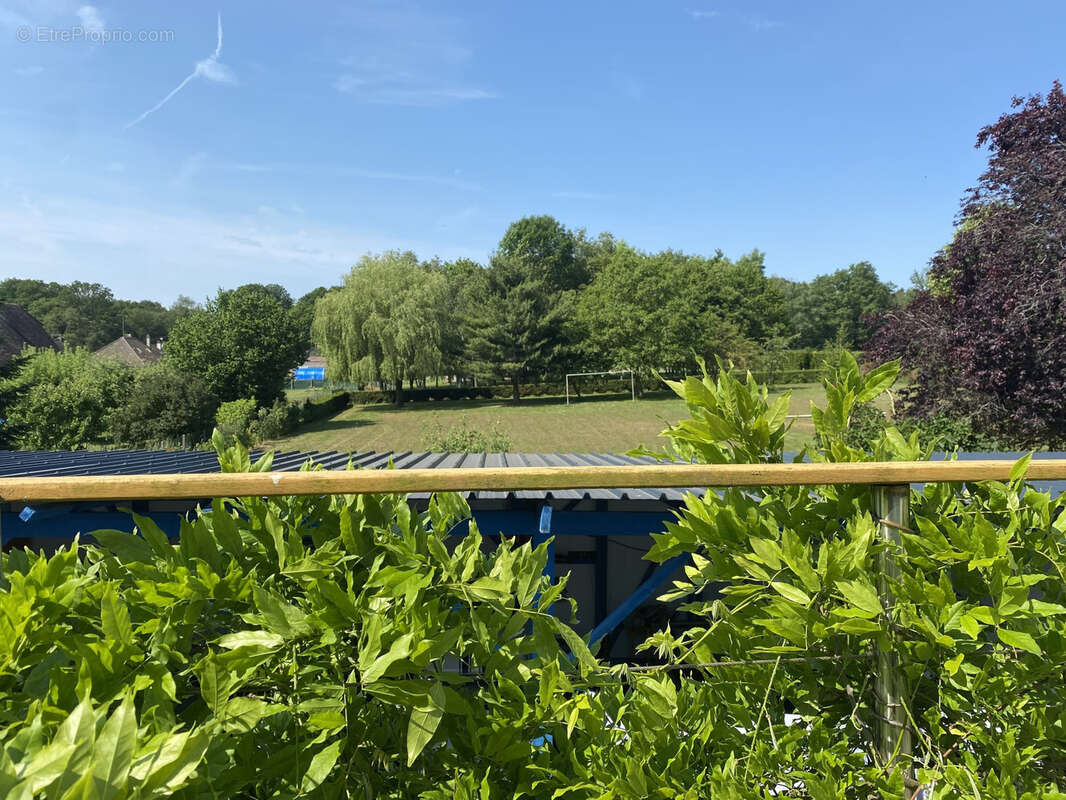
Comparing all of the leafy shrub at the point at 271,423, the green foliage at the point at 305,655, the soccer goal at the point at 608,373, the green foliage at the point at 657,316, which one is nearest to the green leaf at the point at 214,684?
the green foliage at the point at 305,655

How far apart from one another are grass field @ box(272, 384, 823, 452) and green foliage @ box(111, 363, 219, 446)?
2.75 m

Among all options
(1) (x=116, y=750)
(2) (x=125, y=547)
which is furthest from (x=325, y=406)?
(1) (x=116, y=750)

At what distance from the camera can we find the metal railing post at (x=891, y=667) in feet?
3.48

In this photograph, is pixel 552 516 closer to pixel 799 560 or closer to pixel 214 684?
pixel 799 560

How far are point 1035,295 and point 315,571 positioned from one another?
11.3 metres

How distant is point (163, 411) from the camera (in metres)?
20.0

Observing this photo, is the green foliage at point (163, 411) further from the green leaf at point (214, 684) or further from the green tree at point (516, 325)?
the green leaf at point (214, 684)

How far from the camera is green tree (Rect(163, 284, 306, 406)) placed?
84.5 ft

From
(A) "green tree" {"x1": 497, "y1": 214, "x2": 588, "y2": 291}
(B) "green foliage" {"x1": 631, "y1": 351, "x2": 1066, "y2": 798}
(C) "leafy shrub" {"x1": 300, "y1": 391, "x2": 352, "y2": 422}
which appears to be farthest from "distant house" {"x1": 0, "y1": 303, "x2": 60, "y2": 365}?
(B) "green foliage" {"x1": 631, "y1": 351, "x2": 1066, "y2": 798}

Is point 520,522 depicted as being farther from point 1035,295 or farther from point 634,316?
point 634,316

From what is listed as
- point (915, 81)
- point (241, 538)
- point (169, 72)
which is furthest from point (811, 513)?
point (915, 81)

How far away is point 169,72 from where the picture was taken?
1293 cm

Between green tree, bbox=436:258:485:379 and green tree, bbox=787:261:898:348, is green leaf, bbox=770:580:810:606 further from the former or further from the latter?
green tree, bbox=787:261:898:348

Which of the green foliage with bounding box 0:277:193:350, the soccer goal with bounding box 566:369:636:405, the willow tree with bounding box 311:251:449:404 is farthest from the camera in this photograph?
the green foliage with bounding box 0:277:193:350
